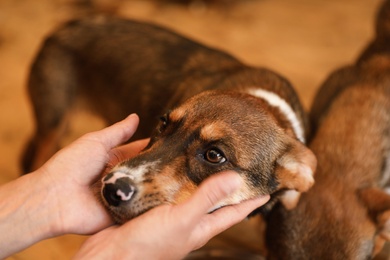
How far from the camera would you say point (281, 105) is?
8.43 feet

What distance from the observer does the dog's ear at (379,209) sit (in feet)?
7.44

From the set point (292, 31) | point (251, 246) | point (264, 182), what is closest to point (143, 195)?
point (264, 182)

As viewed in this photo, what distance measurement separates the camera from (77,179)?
2.10 m

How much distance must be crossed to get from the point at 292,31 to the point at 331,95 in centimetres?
249

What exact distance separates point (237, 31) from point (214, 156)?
138 inches

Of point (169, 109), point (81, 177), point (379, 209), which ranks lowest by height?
point (379, 209)

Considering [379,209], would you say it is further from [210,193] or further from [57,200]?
[57,200]

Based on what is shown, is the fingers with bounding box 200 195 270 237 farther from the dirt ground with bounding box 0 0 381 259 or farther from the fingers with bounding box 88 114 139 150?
the dirt ground with bounding box 0 0 381 259

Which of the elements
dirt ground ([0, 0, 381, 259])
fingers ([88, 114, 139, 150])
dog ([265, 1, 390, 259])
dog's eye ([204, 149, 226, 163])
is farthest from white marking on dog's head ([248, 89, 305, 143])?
dirt ground ([0, 0, 381, 259])

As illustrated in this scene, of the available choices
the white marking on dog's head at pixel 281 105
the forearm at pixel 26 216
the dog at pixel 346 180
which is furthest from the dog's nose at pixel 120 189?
the white marking on dog's head at pixel 281 105

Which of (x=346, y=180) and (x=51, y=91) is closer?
(x=346, y=180)

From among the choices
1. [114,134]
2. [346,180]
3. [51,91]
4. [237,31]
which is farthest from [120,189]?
[237,31]

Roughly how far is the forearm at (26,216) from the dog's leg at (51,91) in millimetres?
1369

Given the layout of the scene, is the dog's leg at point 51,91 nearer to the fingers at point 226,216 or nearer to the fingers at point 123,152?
the fingers at point 123,152
